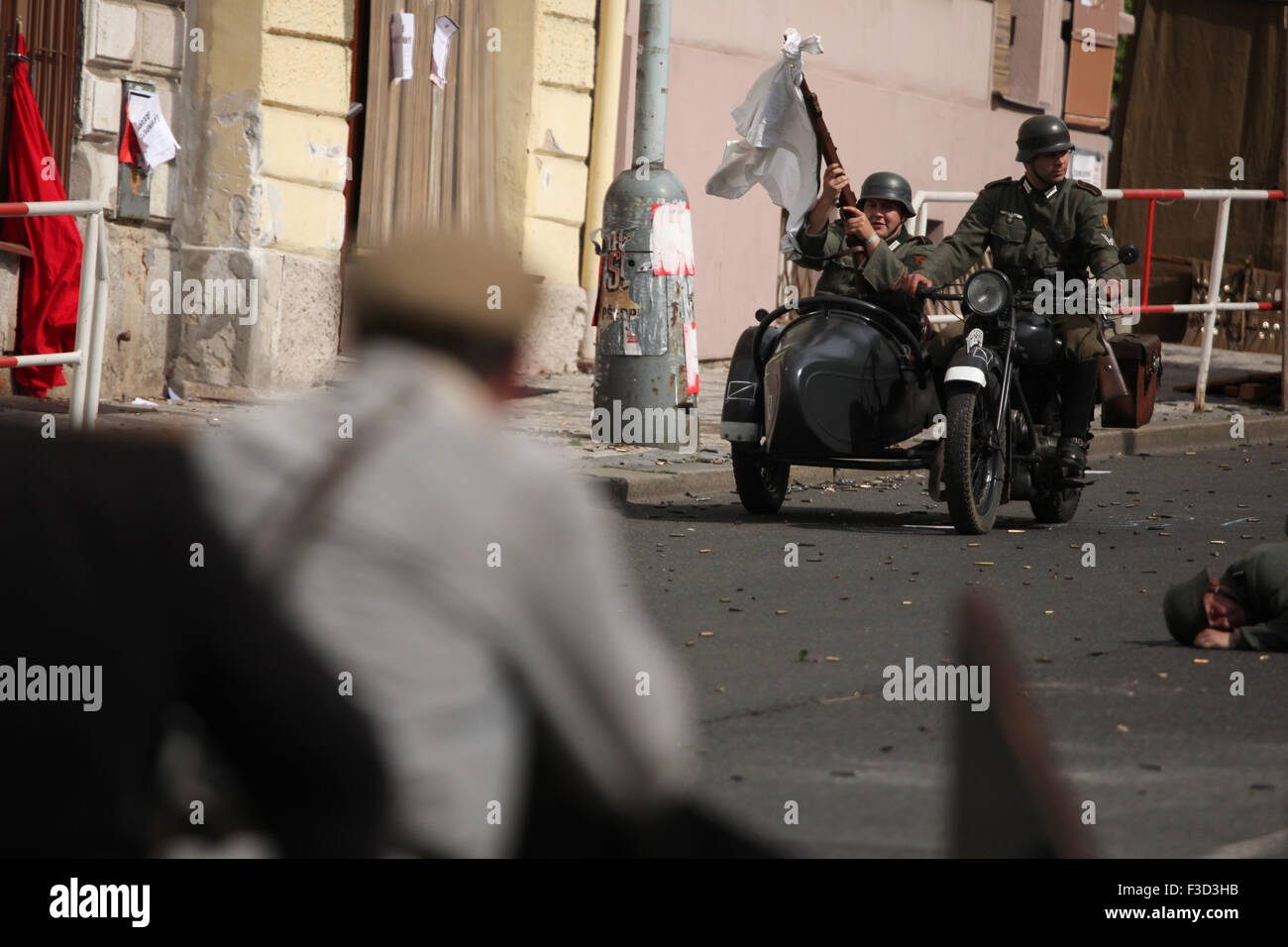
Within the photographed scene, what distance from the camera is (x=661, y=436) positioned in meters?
11.9

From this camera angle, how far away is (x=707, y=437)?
42.0 feet

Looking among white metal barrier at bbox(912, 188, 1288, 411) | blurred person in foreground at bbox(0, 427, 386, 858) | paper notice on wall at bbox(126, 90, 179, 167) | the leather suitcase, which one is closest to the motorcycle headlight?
the leather suitcase

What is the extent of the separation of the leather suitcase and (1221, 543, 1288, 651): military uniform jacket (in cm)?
518

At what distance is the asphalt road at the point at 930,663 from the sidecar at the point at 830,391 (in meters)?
0.39

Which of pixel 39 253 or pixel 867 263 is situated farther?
pixel 39 253

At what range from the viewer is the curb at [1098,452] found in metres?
10.5

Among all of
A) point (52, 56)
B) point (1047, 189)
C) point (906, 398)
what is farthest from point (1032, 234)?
point (52, 56)

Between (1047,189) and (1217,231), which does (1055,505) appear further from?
(1217,231)

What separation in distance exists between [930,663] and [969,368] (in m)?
3.00

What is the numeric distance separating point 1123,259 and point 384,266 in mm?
7795

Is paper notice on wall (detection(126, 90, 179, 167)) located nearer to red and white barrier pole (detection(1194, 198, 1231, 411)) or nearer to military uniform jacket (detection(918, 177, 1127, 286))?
military uniform jacket (detection(918, 177, 1127, 286))

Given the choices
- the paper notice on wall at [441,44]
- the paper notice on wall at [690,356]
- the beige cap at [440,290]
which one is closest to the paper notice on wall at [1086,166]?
the paper notice on wall at [441,44]
